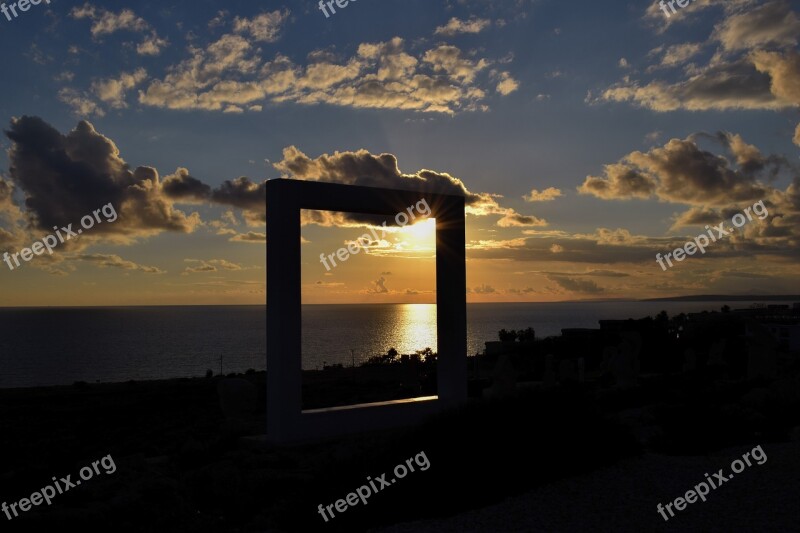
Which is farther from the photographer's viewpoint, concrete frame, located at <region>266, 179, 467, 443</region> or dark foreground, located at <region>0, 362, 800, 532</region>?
A: concrete frame, located at <region>266, 179, 467, 443</region>

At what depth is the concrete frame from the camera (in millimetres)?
10664

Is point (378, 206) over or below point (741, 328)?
over

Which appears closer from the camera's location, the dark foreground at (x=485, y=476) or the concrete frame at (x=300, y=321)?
the dark foreground at (x=485, y=476)

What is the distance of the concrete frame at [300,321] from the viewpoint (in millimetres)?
10664

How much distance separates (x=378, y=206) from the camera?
38.7 ft

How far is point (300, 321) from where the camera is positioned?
11.1m

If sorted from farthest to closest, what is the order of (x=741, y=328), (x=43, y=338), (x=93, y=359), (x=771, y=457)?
1. (x=43, y=338)
2. (x=93, y=359)
3. (x=741, y=328)
4. (x=771, y=457)

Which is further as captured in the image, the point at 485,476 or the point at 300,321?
the point at 300,321

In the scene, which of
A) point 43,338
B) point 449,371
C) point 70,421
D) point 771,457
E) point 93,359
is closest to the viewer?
point 771,457

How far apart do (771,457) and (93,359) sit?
79.0 metres

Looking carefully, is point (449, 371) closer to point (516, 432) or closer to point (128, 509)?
point (516, 432)

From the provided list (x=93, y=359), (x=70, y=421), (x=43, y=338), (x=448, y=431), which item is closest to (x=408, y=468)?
(x=448, y=431)

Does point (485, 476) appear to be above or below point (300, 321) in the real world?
below

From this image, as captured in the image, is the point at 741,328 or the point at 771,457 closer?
the point at 771,457
